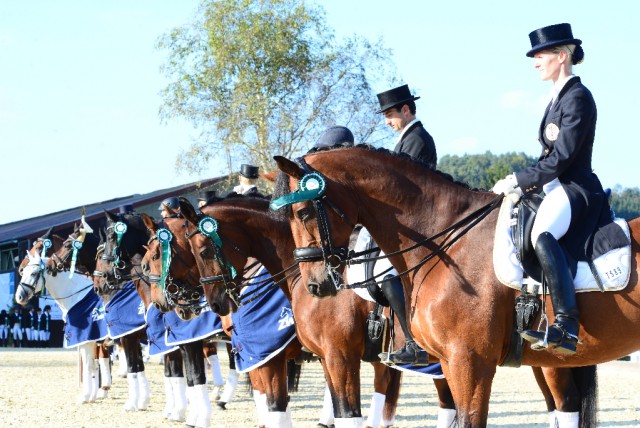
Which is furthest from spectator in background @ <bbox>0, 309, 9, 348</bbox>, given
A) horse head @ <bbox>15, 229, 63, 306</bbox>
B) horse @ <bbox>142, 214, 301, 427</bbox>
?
horse @ <bbox>142, 214, 301, 427</bbox>

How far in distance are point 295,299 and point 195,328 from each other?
134 inches

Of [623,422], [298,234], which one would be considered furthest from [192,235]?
[623,422]

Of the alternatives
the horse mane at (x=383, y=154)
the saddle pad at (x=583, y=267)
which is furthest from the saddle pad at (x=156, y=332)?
the saddle pad at (x=583, y=267)

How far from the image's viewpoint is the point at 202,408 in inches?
461

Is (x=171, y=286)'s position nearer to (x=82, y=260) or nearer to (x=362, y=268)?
(x=362, y=268)

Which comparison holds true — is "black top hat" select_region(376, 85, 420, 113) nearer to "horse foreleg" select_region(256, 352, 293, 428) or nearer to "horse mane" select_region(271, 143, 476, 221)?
"horse mane" select_region(271, 143, 476, 221)

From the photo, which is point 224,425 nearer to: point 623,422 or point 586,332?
point 623,422

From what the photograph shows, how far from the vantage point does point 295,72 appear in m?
30.2

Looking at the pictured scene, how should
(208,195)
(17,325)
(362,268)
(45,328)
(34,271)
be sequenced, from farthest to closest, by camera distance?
(17,325), (45,328), (34,271), (208,195), (362,268)

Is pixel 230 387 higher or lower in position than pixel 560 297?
lower

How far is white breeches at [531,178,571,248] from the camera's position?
19.8 ft

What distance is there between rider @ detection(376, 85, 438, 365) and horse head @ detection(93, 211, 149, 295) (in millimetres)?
6522

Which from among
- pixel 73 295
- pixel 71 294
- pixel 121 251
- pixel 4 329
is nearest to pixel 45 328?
pixel 4 329

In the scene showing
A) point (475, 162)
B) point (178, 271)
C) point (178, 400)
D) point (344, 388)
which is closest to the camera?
point (344, 388)
